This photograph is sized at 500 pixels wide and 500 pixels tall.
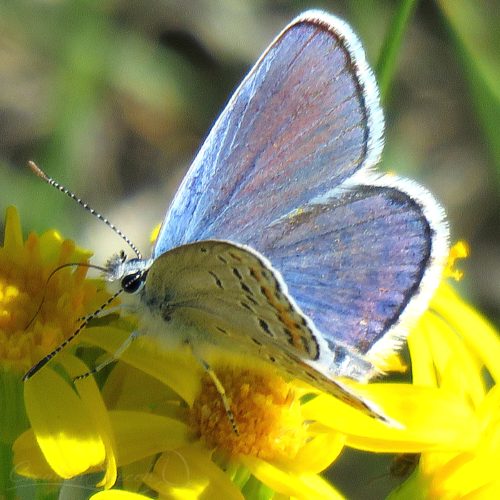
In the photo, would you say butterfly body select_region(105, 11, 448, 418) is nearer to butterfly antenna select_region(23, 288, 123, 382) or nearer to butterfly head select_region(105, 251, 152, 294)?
butterfly head select_region(105, 251, 152, 294)

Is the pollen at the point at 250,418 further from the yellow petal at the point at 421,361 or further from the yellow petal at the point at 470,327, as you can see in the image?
the yellow petal at the point at 470,327

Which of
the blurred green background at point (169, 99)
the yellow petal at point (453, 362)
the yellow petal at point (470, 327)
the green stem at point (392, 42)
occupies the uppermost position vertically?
the green stem at point (392, 42)

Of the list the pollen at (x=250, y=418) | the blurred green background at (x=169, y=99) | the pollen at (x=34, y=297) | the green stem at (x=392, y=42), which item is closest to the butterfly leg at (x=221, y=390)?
the pollen at (x=250, y=418)

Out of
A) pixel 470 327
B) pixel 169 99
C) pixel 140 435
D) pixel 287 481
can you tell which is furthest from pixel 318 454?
pixel 169 99

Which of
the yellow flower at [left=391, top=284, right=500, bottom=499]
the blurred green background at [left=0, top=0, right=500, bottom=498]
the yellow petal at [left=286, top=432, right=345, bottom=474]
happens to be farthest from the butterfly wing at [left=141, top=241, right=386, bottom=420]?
the blurred green background at [left=0, top=0, right=500, bottom=498]

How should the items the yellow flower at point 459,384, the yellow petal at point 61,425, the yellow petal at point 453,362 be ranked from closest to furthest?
the yellow petal at point 61,425 → the yellow flower at point 459,384 → the yellow petal at point 453,362

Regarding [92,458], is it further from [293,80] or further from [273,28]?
[273,28]
